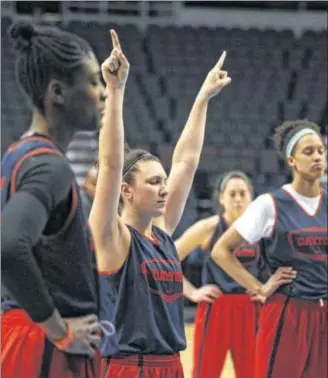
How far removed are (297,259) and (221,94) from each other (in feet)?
25.7

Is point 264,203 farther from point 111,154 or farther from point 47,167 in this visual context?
point 47,167

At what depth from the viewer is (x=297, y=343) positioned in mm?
3848

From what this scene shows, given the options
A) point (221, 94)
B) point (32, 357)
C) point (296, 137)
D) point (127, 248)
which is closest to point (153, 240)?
point (127, 248)

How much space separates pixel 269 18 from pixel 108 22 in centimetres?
233

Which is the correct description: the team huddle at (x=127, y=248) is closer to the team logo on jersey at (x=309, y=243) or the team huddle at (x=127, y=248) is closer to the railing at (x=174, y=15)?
the team logo on jersey at (x=309, y=243)

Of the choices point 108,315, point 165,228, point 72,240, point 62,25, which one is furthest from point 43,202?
point 62,25

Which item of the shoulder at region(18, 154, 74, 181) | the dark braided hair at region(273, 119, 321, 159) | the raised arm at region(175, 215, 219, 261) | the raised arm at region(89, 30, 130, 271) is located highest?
the dark braided hair at region(273, 119, 321, 159)

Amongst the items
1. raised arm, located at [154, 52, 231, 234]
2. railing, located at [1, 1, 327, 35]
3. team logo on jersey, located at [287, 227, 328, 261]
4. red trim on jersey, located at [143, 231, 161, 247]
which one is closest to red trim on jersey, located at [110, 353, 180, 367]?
red trim on jersey, located at [143, 231, 161, 247]

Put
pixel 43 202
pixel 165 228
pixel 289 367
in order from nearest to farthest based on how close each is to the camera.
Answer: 1. pixel 43 202
2. pixel 165 228
3. pixel 289 367

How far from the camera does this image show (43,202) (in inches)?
67.4

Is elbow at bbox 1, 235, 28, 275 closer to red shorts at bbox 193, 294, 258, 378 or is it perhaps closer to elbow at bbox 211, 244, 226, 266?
elbow at bbox 211, 244, 226, 266

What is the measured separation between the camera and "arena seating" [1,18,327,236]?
33.7 ft

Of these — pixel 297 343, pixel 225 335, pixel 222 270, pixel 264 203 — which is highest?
pixel 264 203

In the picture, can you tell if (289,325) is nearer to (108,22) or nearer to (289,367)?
(289,367)
